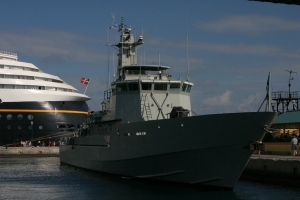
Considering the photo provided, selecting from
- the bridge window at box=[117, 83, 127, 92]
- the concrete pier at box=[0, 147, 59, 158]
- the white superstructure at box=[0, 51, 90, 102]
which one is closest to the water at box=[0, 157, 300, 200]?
the bridge window at box=[117, 83, 127, 92]

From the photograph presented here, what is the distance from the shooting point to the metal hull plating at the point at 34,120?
58750mm

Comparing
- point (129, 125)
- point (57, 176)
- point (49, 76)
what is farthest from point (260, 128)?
point (49, 76)

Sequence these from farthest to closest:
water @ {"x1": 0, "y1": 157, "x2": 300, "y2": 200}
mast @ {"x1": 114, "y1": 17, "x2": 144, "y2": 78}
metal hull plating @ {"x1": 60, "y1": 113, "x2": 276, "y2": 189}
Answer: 1. mast @ {"x1": 114, "y1": 17, "x2": 144, "y2": 78}
2. metal hull plating @ {"x1": 60, "y1": 113, "x2": 276, "y2": 189}
3. water @ {"x1": 0, "y1": 157, "x2": 300, "y2": 200}

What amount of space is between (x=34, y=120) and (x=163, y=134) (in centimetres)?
3858

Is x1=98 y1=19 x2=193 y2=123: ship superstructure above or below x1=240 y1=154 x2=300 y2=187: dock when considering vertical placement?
above

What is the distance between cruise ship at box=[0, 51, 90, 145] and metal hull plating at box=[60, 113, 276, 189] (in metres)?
34.6

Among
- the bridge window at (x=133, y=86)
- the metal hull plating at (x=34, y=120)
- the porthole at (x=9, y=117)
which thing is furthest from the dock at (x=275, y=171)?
the porthole at (x=9, y=117)

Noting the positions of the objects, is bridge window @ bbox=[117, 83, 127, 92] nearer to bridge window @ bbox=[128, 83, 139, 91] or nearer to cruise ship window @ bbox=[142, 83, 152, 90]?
bridge window @ bbox=[128, 83, 139, 91]

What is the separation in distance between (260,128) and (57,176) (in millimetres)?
16426

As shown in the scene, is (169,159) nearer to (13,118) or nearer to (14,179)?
(14,179)

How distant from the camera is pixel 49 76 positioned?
64.6 meters

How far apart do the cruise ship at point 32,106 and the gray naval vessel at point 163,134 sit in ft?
90.0

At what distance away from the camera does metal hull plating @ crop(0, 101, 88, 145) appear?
5875 centimetres

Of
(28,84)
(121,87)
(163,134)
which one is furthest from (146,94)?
(28,84)
